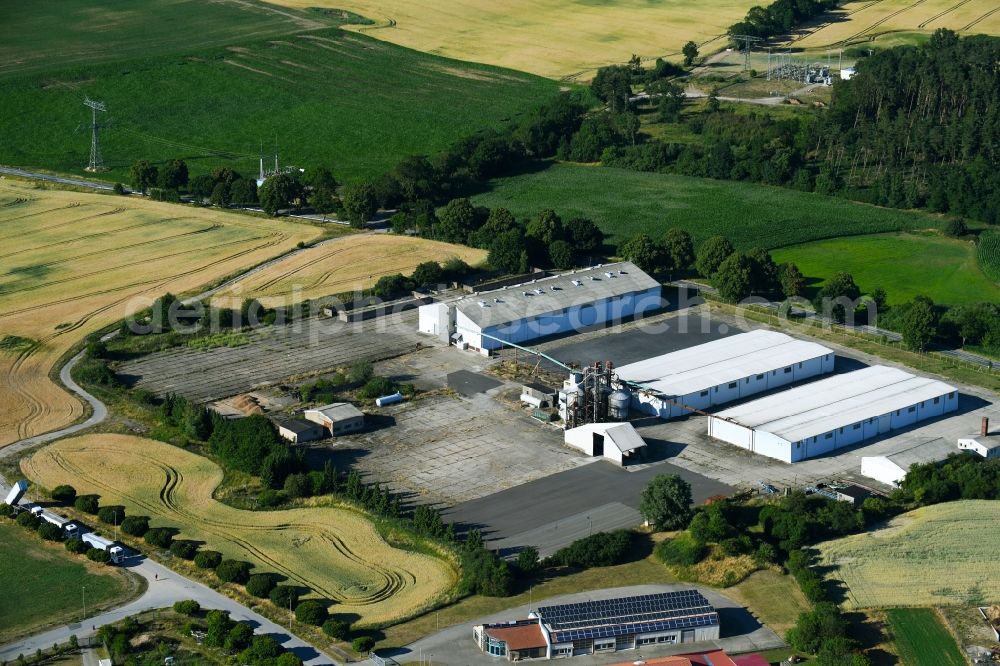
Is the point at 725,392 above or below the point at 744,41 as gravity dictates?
below

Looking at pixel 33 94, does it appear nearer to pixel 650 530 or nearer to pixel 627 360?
pixel 627 360

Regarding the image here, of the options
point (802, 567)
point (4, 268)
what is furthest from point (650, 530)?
point (4, 268)

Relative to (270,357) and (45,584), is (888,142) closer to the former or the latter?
(270,357)

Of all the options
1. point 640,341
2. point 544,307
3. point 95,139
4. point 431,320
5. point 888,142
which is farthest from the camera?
point 95,139

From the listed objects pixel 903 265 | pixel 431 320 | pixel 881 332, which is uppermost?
pixel 903 265

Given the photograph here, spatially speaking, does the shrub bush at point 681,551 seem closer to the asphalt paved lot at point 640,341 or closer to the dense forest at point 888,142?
the asphalt paved lot at point 640,341

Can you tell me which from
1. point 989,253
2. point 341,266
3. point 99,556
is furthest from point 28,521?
point 989,253
